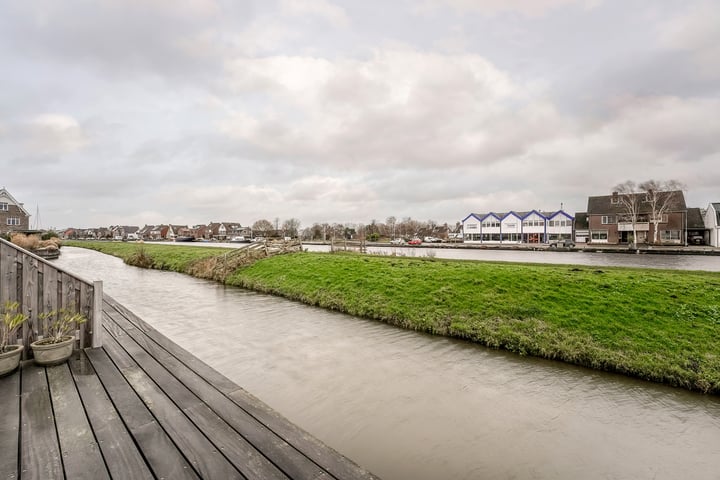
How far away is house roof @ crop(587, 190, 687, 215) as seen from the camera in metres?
50.8

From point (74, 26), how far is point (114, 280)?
14475 mm

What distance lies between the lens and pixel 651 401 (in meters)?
6.42

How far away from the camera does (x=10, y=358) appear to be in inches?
167

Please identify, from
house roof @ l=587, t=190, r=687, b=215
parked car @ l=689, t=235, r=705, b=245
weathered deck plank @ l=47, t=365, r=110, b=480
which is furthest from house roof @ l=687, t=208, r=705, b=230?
weathered deck plank @ l=47, t=365, r=110, b=480

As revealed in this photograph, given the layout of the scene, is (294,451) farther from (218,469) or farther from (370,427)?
(370,427)

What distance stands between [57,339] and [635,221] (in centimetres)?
6348

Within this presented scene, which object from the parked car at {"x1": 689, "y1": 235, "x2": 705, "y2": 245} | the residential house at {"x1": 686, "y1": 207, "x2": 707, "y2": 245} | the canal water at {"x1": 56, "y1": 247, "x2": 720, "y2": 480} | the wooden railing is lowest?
the canal water at {"x1": 56, "y1": 247, "x2": 720, "y2": 480}

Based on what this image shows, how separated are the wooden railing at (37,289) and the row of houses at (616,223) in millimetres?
56283

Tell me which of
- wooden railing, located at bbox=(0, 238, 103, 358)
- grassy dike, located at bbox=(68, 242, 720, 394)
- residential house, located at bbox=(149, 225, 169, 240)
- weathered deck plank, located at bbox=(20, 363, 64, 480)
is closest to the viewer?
weathered deck plank, located at bbox=(20, 363, 64, 480)

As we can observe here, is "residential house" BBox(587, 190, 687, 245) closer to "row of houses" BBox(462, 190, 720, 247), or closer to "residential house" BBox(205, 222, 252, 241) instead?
"row of houses" BBox(462, 190, 720, 247)

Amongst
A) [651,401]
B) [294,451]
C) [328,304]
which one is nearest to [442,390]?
[651,401]

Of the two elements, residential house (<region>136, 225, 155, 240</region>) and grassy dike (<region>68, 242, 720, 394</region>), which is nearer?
grassy dike (<region>68, 242, 720, 394</region>)

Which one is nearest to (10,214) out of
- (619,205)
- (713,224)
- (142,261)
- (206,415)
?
(142,261)

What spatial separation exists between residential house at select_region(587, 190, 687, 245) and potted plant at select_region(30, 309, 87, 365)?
203 feet
